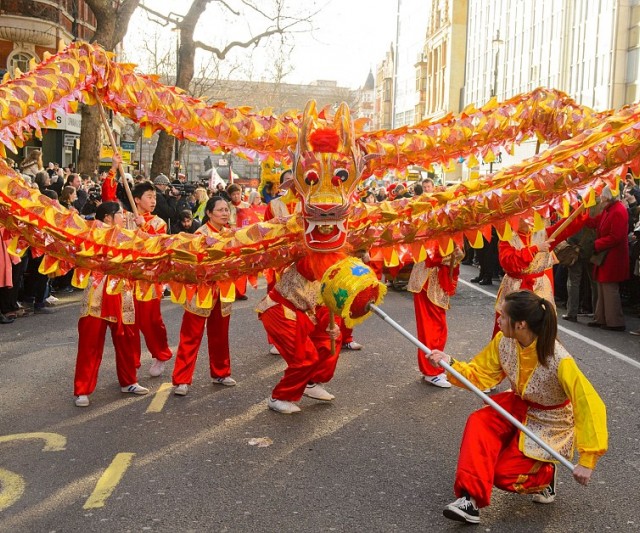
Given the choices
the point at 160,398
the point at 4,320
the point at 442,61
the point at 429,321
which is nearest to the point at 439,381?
the point at 429,321

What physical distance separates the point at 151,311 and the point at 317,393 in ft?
5.85

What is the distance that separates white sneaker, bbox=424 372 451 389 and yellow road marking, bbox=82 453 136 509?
283 cm

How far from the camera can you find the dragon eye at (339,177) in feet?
16.7

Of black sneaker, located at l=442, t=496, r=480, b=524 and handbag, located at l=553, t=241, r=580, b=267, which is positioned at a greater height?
handbag, located at l=553, t=241, r=580, b=267

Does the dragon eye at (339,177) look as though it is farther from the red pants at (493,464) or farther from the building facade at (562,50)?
the building facade at (562,50)

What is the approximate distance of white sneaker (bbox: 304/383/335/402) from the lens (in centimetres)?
639

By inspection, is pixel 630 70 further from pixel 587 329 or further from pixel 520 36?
pixel 587 329

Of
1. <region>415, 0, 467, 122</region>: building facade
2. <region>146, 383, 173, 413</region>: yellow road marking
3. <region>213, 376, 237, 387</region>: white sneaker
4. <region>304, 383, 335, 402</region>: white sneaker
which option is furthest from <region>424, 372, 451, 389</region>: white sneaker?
<region>415, 0, 467, 122</region>: building facade

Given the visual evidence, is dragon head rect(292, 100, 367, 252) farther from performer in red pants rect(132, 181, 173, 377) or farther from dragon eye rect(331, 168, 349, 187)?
performer in red pants rect(132, 181, 173, 377)

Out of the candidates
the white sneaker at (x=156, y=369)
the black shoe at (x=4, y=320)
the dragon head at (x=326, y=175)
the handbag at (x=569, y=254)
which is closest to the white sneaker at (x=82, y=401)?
the white sneaker at (x=156, y=369)

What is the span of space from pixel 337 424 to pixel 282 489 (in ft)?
4.21

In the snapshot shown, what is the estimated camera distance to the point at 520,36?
4750 centimetres

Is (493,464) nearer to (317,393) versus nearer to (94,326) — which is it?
(317,393)

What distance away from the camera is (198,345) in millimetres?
6633
